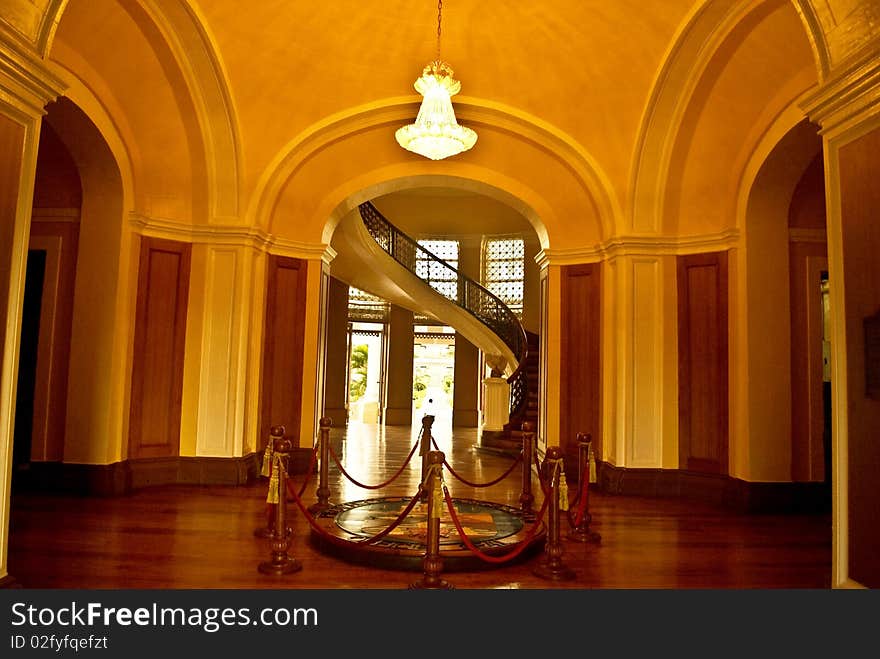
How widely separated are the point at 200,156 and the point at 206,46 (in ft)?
4.29

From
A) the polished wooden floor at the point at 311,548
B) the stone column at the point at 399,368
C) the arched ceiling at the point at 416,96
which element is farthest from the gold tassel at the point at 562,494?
the stone column at the point at 399,368

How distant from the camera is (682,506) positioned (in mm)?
6762

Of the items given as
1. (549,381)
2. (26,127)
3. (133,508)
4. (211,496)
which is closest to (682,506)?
(549,381)

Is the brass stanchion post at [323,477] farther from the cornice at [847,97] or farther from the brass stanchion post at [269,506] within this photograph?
the cornice at [847,97]

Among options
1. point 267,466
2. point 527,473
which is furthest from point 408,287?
point 267,466

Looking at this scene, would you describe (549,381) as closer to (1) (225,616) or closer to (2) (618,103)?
(2) (618,103)

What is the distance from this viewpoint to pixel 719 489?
6910 mm

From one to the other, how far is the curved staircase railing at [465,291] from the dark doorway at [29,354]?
633 cm

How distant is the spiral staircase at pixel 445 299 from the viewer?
11781 millimetres

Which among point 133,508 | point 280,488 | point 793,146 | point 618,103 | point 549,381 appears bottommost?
point 133,508

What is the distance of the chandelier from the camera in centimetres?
615

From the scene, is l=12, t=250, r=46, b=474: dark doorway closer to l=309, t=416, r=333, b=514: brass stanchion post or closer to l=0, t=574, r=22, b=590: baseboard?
l=309, t=416, r=333, b=514: brass stanchion post

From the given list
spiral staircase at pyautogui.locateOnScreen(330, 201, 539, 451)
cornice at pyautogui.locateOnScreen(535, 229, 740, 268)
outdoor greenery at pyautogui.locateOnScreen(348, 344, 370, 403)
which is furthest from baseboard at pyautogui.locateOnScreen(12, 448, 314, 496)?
outdoor greenery at pyautogui.locateOnScreen(348, 344, 370, 403)

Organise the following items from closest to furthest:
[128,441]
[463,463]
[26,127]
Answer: [26,127]
[128,441]
[463,463]
